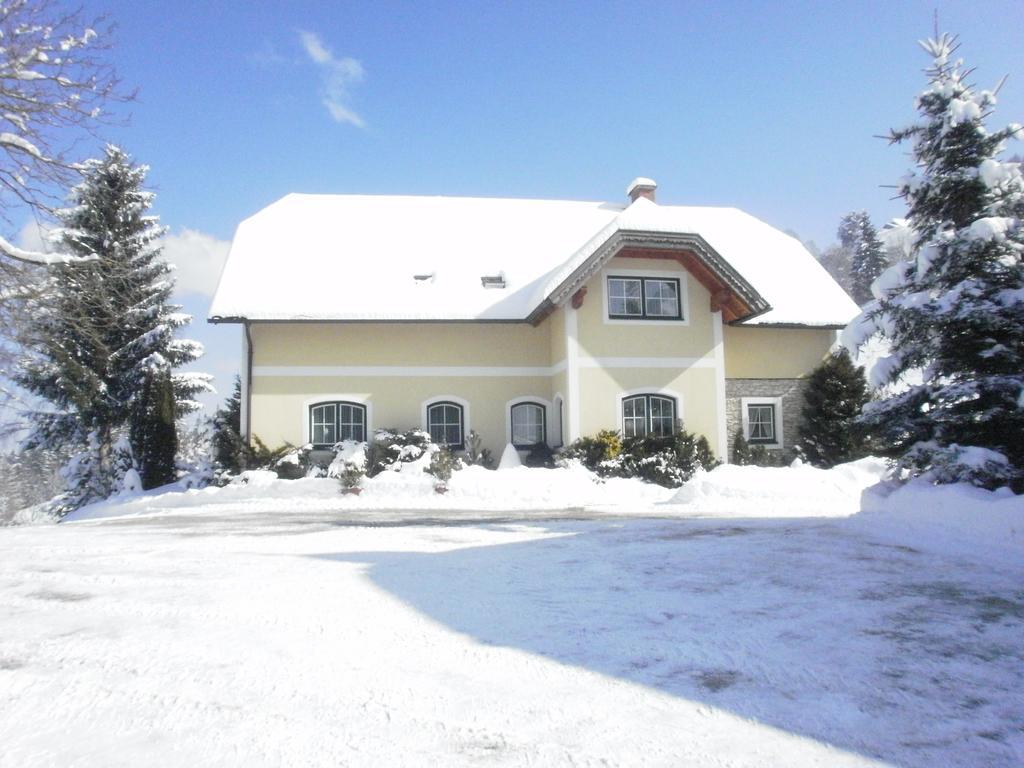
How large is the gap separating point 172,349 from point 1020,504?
2147 centimetres

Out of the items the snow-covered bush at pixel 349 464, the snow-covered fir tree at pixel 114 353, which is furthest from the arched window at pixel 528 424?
the snow-covered fir tree at pixel 114 353

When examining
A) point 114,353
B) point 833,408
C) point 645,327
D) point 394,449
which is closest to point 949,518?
point 645,327

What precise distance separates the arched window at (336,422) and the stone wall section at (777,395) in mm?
9563

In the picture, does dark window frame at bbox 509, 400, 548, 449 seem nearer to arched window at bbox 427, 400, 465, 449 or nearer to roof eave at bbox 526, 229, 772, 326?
arched window at bbox 427, 400, 465, 449

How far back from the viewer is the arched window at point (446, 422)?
19.0m

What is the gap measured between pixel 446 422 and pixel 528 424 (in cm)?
216

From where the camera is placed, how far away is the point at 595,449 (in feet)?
56.0

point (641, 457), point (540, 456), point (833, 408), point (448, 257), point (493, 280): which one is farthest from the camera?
point (448, 257)

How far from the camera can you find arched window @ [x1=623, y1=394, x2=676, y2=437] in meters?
18.3

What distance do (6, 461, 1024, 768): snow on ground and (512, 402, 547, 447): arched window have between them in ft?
36.3

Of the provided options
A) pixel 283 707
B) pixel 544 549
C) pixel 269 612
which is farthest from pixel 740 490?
pixel 283 707

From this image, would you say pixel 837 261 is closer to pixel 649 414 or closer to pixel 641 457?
pixel 649 414

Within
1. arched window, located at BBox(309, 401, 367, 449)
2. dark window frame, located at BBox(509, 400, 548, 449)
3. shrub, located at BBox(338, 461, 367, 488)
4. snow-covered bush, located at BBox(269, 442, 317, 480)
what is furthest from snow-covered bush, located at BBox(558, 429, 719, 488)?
snow-covered bush, located at BBox(269, 442, 317, 480)

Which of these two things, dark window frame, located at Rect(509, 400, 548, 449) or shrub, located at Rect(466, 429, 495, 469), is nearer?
shrub, located at Rect(466, 429, 495, 469)
